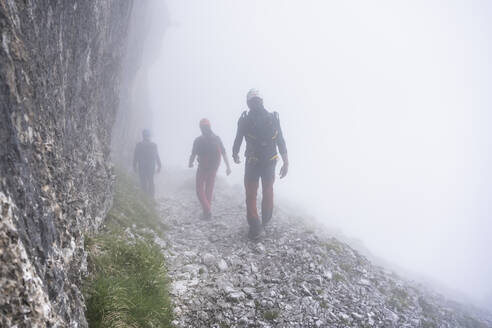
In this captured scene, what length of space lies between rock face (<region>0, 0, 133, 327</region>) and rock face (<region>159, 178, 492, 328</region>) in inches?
90.8

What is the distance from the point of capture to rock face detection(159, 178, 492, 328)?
16.8 ft

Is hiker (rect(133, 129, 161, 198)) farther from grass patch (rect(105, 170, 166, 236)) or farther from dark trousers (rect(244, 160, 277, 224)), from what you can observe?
dark trousers (rect(244, 160, 277, 224))

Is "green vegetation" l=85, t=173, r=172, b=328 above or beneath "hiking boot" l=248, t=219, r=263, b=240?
above

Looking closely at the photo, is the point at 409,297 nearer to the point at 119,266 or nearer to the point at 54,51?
the point at 119,266

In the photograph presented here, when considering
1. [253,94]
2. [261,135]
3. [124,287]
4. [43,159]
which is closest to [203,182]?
[261,135]

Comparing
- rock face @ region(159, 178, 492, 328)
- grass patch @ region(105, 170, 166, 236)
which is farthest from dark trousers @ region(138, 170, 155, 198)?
rock face @ region(159, 178, 492, 328)

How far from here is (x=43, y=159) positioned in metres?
3.48

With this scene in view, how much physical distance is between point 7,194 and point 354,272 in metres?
7.81

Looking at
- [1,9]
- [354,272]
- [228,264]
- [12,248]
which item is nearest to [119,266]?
[12,248]

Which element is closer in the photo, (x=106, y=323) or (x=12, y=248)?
(x=12, y=248)

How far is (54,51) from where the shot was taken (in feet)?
12.9

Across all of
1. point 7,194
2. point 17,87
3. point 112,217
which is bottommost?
point 112,217

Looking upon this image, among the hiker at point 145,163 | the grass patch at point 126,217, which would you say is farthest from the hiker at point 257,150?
the hiker at point 145,163

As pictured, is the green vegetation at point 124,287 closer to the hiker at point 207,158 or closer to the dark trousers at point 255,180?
the dark trousers at point 255,180
